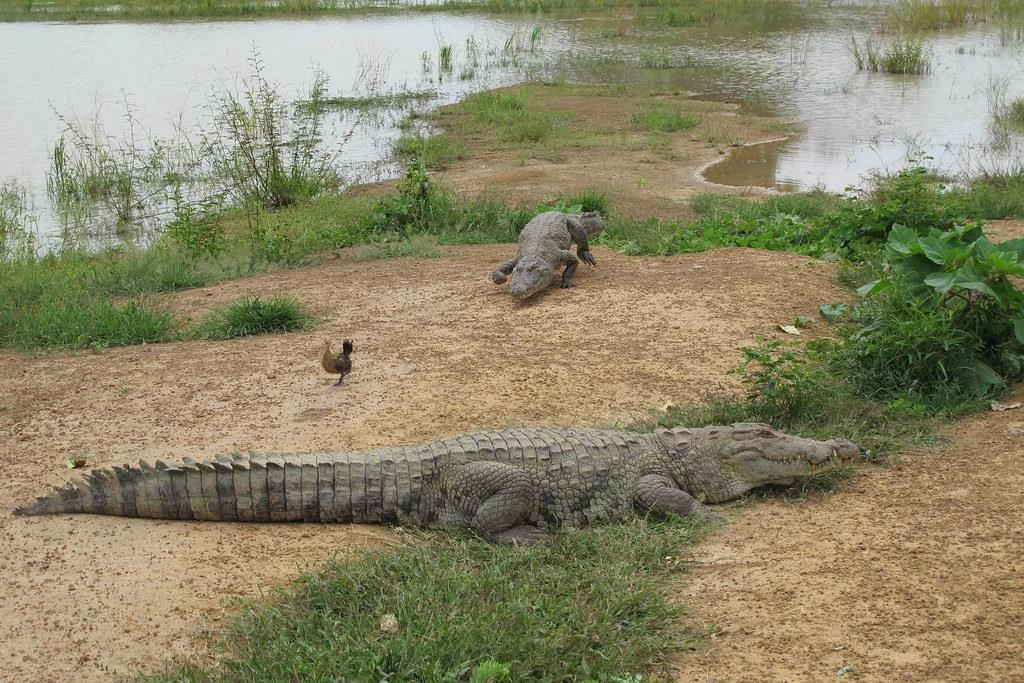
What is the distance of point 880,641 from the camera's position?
131 inches

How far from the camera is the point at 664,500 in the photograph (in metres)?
4.50

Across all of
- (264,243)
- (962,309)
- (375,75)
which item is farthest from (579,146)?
(962,309)

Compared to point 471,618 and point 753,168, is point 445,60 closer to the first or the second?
point 753,168

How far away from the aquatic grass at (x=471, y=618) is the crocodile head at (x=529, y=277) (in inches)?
145

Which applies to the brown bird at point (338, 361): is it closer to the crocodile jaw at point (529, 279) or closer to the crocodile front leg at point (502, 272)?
the crocodile jaw at point (529, 279)

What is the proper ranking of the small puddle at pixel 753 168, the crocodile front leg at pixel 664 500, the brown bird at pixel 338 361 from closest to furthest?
the crocodile front leg at pixel 664 500 < the brown bird at pixel 338 361 < the small puddle at pixel 753 168

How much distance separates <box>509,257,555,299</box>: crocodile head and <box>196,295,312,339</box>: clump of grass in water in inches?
60.1

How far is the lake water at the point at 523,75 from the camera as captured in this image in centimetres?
1480

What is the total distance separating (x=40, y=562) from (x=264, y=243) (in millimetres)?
5919

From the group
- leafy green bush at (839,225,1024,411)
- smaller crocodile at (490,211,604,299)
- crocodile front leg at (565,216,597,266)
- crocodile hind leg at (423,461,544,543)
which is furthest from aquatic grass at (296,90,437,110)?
crocodile hind leg at (423,461,544,543)

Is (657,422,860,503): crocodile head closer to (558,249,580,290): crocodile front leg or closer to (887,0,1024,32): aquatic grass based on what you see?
(558,249,580,290): crocodile front leg

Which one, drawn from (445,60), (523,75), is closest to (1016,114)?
(523,75)

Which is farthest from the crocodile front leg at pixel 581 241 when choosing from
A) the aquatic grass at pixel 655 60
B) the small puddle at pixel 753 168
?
the aquatic grass at pixel 655 60

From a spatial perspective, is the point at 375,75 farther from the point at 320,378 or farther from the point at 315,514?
the point at 315,514
